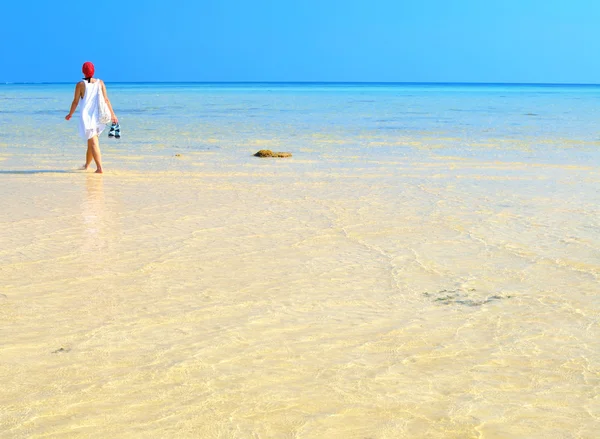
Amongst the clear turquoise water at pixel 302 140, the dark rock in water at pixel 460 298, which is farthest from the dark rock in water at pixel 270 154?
the dark rock in water at pixel 460 298

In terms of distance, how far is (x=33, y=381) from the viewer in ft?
10.8

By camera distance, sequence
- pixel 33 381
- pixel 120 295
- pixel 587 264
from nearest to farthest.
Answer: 1. pixel 33 381
2. pixel 120 295
3. pixel 587 264

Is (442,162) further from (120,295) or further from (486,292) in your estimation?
(120,295)

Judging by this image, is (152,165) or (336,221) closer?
(336,221)

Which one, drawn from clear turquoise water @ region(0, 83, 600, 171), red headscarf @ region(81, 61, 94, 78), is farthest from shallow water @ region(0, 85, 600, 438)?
clear turquoise water @ region(0, 83, 600, 171)

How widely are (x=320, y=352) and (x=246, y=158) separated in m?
8.90

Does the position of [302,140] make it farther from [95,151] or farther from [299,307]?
[299,307]

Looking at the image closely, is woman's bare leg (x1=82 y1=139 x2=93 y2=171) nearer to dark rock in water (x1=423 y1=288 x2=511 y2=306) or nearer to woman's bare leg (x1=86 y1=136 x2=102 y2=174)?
woman's bare leg (x1=86 y1=136 x2=102 y2=174)

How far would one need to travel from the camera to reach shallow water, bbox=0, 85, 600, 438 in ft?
10.0

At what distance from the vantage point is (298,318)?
4207 mm

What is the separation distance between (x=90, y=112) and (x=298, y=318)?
7.02 m

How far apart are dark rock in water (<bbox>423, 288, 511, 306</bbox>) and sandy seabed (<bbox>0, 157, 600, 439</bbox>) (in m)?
0.02

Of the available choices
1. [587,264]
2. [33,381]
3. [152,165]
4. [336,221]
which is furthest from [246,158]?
[33,381]

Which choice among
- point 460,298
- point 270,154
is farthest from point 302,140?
point 460,298
